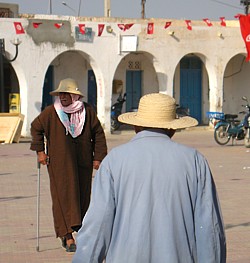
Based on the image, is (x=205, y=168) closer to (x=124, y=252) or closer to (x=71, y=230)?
(x=124, y=252)

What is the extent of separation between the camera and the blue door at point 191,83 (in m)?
27.8

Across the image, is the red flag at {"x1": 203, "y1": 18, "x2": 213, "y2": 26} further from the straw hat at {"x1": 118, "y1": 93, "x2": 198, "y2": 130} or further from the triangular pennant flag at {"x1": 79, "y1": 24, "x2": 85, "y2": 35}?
the straw hat at {"x1": 118, "y1": 93, "x2": 198, "y2": 130}

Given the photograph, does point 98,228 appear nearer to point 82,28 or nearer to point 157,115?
point 157,115

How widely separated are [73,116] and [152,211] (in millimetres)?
3865

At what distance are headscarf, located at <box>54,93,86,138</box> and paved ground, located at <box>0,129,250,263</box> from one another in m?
1.31

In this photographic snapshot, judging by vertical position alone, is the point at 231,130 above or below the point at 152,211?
below

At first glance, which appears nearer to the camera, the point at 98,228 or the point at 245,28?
the point at 98,228

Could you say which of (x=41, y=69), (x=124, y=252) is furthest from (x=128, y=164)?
(x=41, y=69)

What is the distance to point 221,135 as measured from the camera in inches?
829

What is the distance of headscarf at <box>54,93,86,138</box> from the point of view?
7.54 m

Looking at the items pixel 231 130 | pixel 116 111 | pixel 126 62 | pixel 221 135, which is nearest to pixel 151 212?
pixel 231 130

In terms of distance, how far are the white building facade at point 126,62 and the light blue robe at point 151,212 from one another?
18.7m

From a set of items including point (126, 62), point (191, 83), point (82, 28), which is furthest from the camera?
point (191, 83)

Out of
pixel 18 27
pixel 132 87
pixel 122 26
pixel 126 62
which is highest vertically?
pixel 122 26
